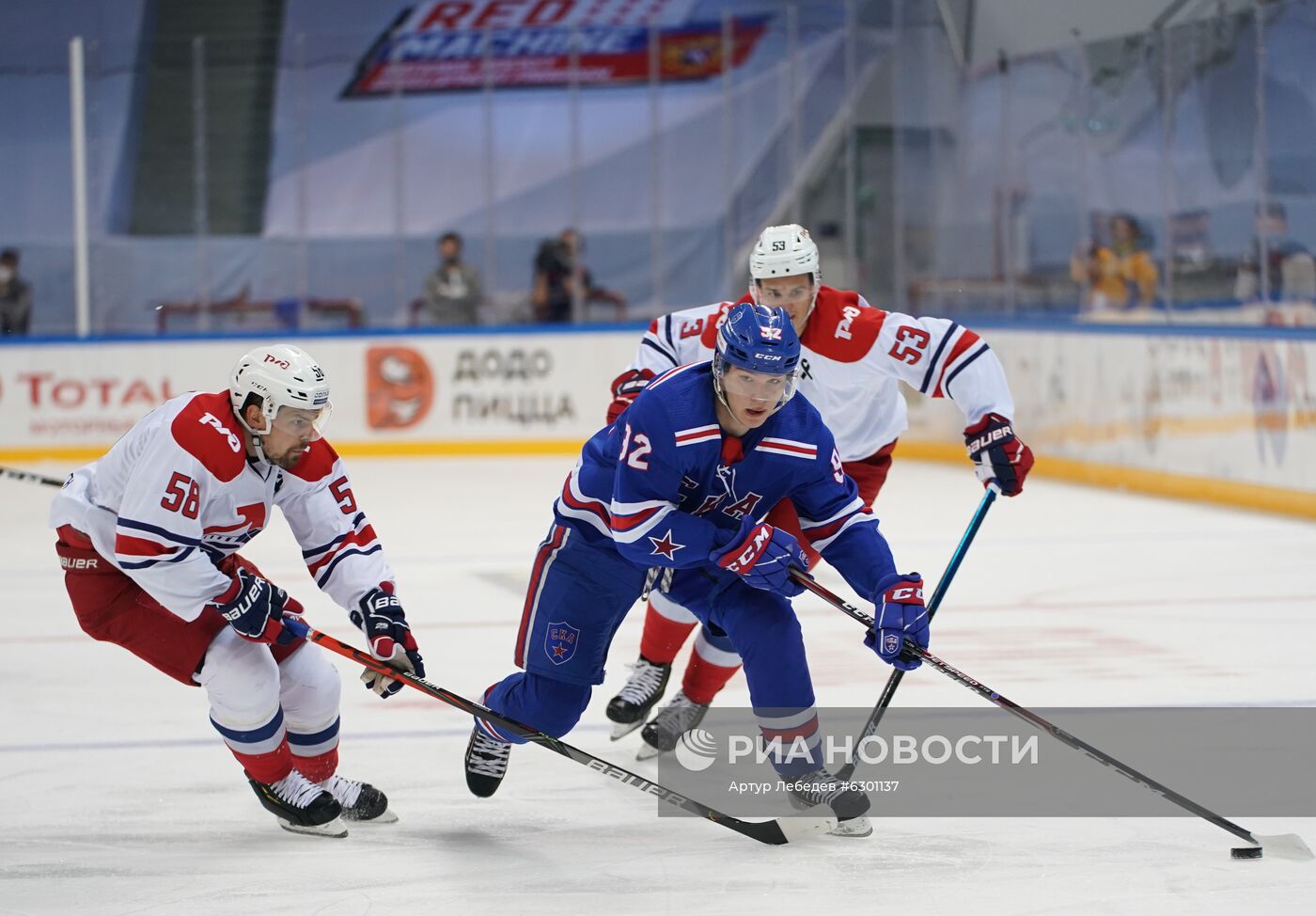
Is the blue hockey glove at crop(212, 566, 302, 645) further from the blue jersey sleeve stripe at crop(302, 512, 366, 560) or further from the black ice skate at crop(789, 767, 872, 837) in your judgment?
the black ice skate at crop(789, 767, 872, 837)

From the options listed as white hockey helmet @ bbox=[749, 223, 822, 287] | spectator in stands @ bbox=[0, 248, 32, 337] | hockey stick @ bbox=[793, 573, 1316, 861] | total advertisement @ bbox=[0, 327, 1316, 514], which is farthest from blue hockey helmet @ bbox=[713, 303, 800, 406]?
spectator in stands @ bbox=[0, 248, 32, 337]

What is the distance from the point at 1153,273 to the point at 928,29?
10.8ft

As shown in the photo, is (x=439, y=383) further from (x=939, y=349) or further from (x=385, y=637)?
(x=385, y=637)

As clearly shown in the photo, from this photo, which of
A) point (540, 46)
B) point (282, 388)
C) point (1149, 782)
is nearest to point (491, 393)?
point (540, 46)

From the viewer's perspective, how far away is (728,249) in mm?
13039

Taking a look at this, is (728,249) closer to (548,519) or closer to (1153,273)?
(1153,273)

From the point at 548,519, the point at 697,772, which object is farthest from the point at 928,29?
the point at 697,772

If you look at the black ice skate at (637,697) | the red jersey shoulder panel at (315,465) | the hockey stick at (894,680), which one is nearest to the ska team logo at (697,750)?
the black ice skate at (637,697)

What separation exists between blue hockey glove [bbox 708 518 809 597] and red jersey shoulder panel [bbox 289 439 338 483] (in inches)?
32.1

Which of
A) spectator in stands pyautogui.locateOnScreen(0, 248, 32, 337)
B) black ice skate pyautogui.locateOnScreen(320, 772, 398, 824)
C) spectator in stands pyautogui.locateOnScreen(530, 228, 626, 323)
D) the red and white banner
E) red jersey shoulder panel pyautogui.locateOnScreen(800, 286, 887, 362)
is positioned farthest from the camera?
the red and white banner

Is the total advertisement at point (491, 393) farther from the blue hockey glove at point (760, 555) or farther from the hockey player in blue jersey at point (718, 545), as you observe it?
the blue hockey glove at point (760, 555)

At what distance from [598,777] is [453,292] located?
8.38 meters

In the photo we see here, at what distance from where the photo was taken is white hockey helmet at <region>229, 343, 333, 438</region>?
326 centimetres

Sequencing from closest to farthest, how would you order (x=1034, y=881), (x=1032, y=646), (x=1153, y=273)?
(x=1034, y=881)
(x=1032, y=646)
(x=1153, y=273)
